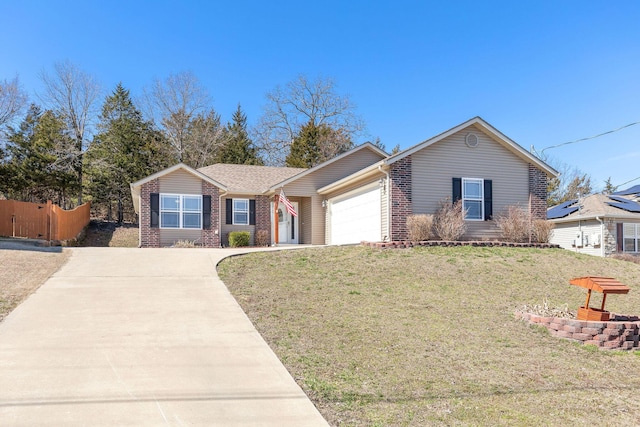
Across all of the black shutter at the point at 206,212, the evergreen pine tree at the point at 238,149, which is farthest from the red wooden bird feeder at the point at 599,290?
the evergreen pine tree at the point at 238,149

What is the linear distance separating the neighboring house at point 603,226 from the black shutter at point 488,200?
341 inches

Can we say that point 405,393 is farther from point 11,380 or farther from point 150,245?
point 150,245

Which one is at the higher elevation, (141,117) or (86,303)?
(141,117)

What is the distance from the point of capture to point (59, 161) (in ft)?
101

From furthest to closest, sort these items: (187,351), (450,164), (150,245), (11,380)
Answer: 1. (150,245)
2. (450,164)
3. (187,351)
4. (11,380)

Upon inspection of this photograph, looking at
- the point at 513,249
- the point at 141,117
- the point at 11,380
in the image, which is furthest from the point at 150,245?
the point at 141,117

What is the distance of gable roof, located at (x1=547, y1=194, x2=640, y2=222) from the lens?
2275 cm

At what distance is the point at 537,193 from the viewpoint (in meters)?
17.8

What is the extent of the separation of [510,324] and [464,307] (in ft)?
3.36

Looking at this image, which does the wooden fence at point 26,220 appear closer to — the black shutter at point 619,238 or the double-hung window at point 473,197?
the double-hung window at point 473,197

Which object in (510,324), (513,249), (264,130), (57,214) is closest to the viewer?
(510,324)

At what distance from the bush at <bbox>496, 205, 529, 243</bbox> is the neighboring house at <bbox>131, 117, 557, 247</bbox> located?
1.17 feet

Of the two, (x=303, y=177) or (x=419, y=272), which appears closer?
(x=419, y=272)

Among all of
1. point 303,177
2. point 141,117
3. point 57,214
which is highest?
point 141,117
